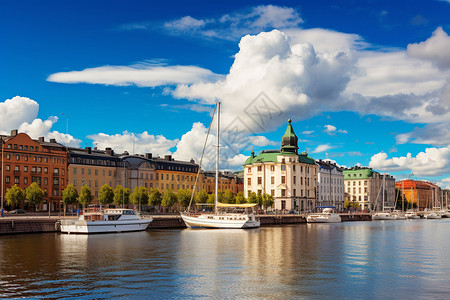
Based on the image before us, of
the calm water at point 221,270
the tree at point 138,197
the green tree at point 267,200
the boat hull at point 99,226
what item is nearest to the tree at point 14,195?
the tree at point 138,197

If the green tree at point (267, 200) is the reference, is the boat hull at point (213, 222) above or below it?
below

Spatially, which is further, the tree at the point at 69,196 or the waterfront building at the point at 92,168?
the waterfront building at the point at 92,168

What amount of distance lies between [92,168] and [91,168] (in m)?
0.35

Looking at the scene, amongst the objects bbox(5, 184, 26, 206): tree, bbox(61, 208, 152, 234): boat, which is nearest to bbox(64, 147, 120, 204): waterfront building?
bbox(5, 184, 26, 206): tree

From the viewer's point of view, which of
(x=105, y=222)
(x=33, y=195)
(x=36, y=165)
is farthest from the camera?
(x=36, y=165)

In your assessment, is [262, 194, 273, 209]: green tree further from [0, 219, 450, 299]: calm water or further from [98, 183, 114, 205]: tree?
[0, 219, 450, 299]: calm water

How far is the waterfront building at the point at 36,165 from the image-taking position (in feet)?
463

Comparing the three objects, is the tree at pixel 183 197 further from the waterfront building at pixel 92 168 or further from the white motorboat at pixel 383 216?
the white motorboat at pixel 383 216

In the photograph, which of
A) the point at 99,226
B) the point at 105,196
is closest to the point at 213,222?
the point at 99,226

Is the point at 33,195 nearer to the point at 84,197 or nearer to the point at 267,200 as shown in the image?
the point at 84,197

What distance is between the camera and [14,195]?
128m

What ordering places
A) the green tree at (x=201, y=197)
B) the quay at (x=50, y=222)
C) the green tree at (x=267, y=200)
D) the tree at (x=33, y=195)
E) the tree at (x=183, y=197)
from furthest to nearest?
the green tree at (x=267, y=200) < the tree at (x=183, y=197) < the green tree at (x=201, y=197) < the tree at (x=33, y=195) < the quay at (x=50, y=222)

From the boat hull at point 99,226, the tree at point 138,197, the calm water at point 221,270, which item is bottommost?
the calm water at point 221,270

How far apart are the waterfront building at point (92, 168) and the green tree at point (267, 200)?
4986 cm
